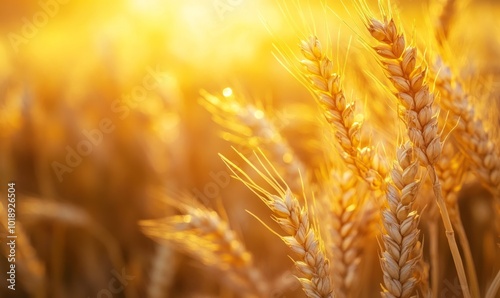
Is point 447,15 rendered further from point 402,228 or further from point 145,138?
point 145,138

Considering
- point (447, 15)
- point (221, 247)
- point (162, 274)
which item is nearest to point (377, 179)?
point (221, 247)

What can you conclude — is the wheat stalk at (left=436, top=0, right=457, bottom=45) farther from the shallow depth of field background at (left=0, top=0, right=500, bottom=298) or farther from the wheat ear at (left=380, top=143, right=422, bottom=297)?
the wheat ear at (left=380, top=143, right=422, bottom=297)

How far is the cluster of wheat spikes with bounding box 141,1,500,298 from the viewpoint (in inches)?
37.6

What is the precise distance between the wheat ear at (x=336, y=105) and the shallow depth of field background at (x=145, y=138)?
1.50ft

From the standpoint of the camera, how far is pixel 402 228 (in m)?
0.96

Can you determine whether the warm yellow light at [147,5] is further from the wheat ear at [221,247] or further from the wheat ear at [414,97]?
the wheat ear at [414,97]

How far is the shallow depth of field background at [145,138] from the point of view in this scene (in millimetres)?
2037

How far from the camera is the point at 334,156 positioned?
1311 mm

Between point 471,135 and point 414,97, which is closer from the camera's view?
point 414,97

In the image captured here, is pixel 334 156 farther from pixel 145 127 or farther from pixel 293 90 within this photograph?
pixel 293 90

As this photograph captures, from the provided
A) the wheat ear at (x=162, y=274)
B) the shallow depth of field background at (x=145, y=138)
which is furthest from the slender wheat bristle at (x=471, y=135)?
the wheat ear at (x=162, y=274)

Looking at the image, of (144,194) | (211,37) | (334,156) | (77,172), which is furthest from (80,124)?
(334,156)

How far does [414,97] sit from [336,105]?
0.14 metres

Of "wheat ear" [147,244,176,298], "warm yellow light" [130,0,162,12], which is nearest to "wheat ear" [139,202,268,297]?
"wheat ear" [147,244,176,298]
